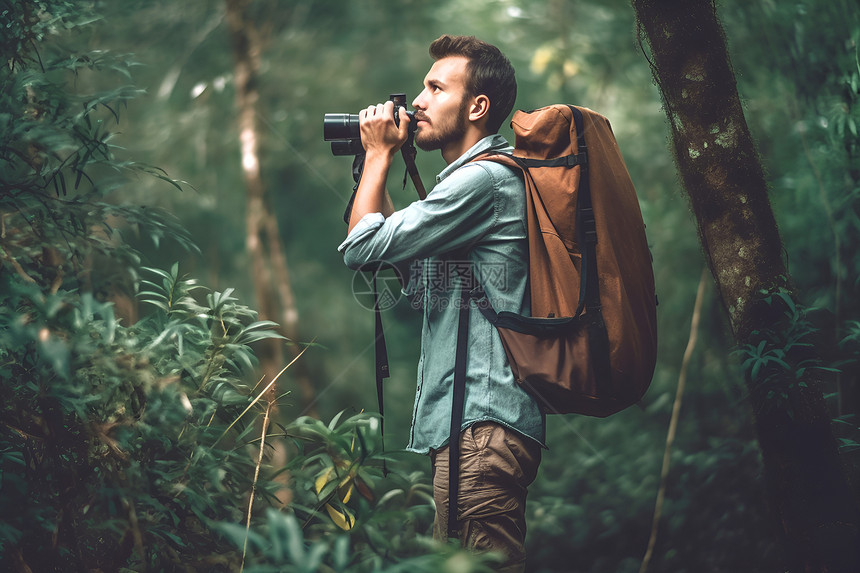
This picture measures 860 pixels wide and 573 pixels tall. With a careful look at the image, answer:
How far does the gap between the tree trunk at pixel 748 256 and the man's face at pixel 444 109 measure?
60 cm

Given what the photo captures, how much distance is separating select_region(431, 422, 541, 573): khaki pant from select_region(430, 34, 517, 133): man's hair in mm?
939

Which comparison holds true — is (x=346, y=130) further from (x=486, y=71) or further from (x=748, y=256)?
(x=748, y=256)

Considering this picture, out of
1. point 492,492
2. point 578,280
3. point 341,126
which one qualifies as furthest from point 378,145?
point 492,492

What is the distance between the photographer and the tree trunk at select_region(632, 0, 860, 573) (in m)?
1.90

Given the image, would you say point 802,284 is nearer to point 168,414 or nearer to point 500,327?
point 500,327

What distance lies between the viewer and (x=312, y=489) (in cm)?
222

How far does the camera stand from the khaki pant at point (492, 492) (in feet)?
5.55

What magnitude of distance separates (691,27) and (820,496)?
1375mm

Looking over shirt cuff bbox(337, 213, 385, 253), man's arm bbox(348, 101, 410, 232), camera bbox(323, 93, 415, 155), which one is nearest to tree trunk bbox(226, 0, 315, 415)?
camera bbox(323, 93, 415, 155)

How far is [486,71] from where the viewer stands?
2.03m

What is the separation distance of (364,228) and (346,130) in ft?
1.28

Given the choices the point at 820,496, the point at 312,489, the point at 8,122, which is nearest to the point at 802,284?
the point at 820,496

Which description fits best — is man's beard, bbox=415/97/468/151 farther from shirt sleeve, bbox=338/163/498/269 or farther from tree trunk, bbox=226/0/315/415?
tree trunk, bbox=226/0/315/415

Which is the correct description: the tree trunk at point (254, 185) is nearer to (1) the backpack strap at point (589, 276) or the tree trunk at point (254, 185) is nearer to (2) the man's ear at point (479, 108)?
(2) the man's ear at point (479, 108)
